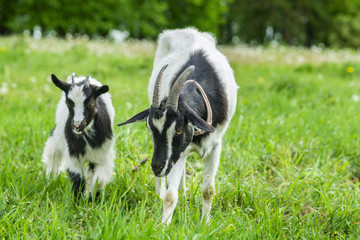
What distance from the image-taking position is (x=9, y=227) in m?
2.62

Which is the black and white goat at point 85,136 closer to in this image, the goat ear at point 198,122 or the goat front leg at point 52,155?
the goat front leg at point 52,155

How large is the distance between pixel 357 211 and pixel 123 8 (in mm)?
18383

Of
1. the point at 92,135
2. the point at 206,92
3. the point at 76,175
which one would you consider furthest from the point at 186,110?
the point at 76,175

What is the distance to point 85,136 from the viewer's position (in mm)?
3688

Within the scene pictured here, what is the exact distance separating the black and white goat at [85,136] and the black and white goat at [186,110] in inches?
21.0

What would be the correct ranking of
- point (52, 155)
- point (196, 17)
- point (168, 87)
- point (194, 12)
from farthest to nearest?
1. point (196, 17)
2. point (194, 12)
3. point (52, 155)
4. point (168, 87)

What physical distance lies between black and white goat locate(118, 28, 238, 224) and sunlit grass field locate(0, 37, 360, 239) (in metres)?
0.26

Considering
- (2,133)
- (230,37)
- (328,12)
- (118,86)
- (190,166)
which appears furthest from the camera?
(230,37)

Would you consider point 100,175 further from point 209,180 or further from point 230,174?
point 230,174

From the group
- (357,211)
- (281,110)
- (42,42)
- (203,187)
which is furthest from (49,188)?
(42,42)

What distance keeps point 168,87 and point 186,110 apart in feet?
2.26

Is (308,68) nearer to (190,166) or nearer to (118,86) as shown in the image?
(118,86)

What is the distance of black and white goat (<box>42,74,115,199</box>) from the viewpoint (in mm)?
3407

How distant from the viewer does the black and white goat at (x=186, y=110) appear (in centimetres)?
261
